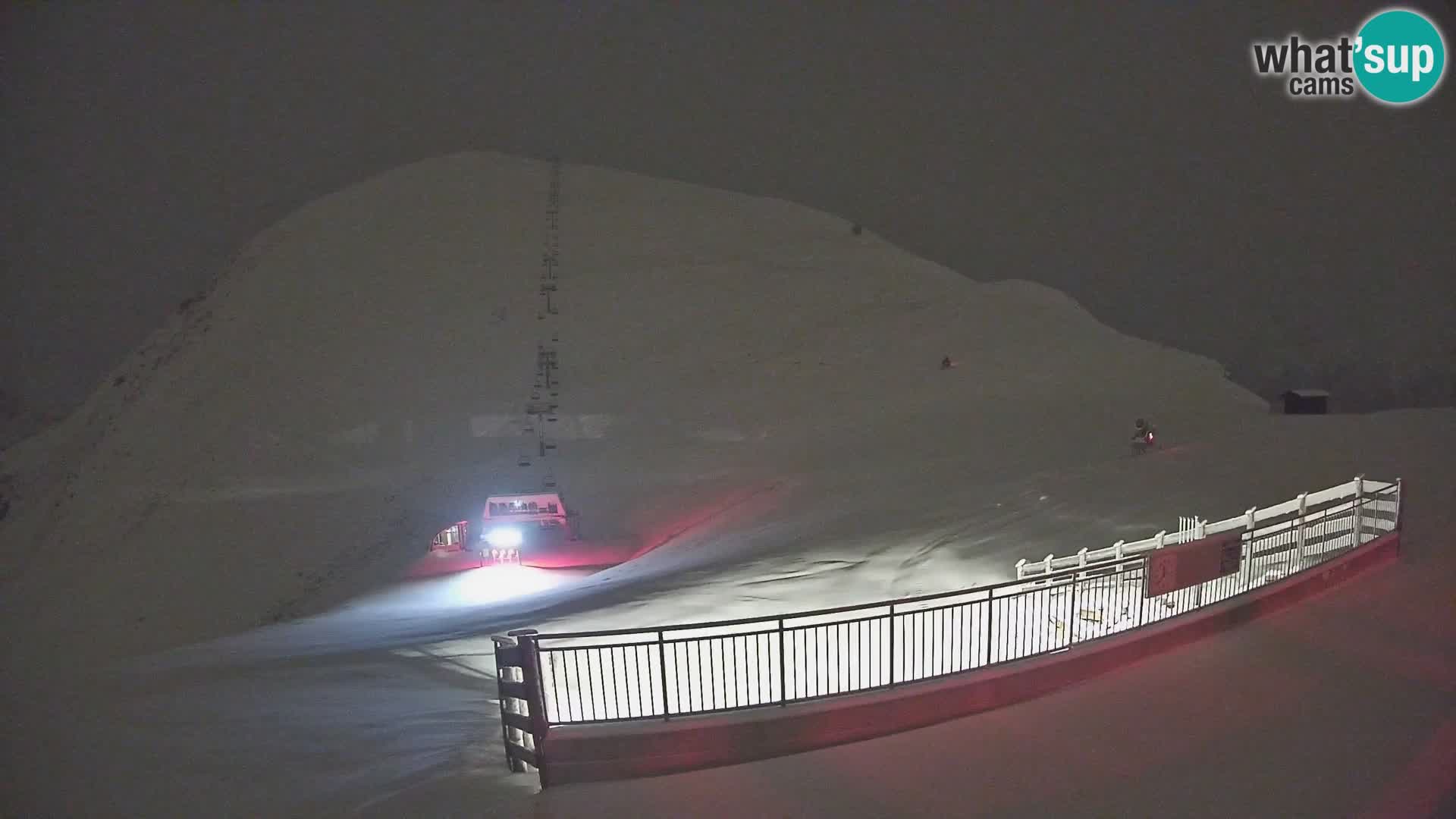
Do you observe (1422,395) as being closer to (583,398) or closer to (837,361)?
(837,361)

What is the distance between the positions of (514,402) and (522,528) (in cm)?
1060

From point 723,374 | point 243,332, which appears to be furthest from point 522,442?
point 243,332

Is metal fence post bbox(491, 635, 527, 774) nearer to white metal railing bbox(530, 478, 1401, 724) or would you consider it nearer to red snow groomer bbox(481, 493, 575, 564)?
white metal railing bbox(530, 478, 1401, 724)

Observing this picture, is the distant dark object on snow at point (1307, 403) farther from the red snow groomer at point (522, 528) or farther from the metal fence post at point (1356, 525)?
the red snow groomer at point (522, 528)

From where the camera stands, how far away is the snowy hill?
15.5m

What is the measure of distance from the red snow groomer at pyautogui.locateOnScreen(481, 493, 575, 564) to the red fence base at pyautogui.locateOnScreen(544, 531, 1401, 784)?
13489 mm

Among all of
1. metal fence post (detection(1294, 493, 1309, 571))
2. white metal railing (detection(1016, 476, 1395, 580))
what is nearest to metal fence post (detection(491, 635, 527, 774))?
white metal railing (detection(1016, 476, 1395, 580))

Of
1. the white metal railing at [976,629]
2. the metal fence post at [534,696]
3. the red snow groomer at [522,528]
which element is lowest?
the red snow groomer at [522,528]

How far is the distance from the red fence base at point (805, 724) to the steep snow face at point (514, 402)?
5.25 metres

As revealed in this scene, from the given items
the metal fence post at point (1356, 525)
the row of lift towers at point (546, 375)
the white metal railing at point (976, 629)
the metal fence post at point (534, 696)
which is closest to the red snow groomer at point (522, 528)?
the row of lift towers at point (546, 375)

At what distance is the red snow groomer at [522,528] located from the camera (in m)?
19.0

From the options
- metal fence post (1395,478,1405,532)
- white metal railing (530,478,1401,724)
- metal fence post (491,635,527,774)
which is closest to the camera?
metal fence post (491,635,527,774)

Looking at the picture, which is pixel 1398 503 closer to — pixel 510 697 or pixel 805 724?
pixel 805 724

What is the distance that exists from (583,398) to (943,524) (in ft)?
54.6
